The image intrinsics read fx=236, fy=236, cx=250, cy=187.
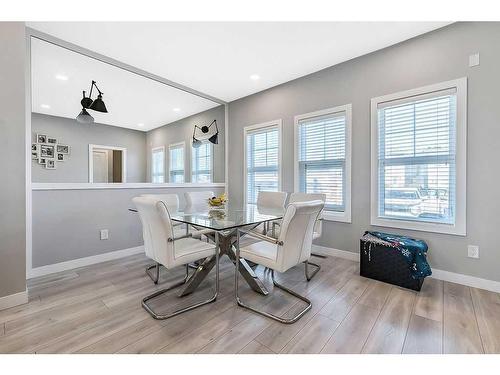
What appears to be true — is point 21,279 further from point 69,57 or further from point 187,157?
point 187,157

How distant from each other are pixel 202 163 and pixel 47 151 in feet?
7.79

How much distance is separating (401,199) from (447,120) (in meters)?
0.95

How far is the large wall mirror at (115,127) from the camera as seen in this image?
2.72m

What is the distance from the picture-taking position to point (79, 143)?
9.89 ft

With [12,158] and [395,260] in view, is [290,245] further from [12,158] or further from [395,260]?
[12,158]

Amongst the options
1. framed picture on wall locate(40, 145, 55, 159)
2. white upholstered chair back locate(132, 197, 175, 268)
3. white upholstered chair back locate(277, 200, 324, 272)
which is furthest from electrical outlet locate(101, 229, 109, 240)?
white upholstered chair back locate(277, 200, 324, 272)

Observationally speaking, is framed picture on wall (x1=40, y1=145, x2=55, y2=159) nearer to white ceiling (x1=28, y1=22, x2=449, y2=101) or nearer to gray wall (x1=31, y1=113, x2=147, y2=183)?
gray wall (x1=31, y1=113, x2=147, y2=183)

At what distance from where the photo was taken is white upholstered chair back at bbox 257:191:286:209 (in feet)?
10.8

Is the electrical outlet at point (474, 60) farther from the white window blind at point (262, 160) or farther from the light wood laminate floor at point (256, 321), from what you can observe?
the white window blind at point (262, 160)

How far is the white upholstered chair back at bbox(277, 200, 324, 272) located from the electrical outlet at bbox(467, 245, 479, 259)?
5.69ft

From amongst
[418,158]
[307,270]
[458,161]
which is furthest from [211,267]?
[458,161]

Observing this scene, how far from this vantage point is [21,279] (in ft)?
6.64
